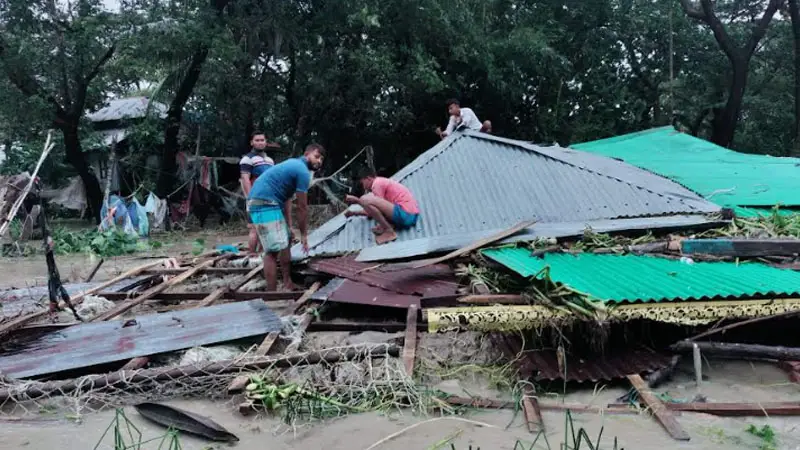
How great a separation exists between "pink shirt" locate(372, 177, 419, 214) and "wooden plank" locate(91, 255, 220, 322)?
2.24 metres

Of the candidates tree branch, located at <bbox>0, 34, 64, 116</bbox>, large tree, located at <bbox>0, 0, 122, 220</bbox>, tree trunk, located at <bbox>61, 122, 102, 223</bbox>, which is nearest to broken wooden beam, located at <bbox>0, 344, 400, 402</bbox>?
large tree, located at <bbox>0, 0, 122, 220</bbox>

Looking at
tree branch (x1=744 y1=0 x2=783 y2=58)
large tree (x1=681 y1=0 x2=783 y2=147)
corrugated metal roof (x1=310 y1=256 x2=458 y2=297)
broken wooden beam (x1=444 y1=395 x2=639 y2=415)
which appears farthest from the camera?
large tree (x1=681 y1=0 x2=783 y2=147)

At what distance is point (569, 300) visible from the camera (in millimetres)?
3352

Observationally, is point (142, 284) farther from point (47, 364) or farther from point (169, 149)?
point (169, 149)

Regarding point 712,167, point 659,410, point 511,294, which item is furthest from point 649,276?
point 712,167

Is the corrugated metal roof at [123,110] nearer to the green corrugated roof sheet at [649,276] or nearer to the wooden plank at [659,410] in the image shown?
the green corrugated roof sheet at [649,276]

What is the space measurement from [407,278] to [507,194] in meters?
2.16

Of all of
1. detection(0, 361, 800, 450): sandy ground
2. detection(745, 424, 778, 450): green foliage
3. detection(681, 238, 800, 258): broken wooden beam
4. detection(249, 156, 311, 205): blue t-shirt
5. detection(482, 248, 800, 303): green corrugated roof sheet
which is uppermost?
detection(249, 156, 311, 205): blue t-shirt

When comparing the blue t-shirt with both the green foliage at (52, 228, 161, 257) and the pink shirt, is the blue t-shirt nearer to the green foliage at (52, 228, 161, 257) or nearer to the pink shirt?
the pink shirt

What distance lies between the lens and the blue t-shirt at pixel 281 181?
5.47 meters

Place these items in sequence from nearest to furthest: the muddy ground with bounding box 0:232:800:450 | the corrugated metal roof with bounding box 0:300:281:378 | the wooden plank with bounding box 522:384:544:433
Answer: the muddy ground with bounding box 0:232:800:450 < the wooden plank with bounding box 522:384:544:433 < the corrugated metal roof with bounding box 0:300:281:378

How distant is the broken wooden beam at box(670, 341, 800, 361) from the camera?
3449 mm

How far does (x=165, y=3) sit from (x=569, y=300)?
38.5ft

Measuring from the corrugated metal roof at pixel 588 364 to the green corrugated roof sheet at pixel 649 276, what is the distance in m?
0.48
